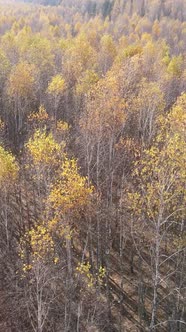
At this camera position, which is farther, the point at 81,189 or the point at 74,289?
the point at 74,289

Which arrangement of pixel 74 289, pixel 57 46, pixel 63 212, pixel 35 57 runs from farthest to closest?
pixel 57 46, pixel 35 57, pixel 74 289, pixel 63 212

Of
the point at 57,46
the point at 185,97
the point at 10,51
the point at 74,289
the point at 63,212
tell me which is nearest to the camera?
the point at 63,212

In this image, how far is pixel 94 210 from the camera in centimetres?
2803

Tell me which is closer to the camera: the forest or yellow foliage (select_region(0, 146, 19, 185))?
the forest

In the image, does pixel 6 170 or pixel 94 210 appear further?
pixel 94 210

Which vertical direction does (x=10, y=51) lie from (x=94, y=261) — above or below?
above

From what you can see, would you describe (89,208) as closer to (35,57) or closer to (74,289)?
(74,289)

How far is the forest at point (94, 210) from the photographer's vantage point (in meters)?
22.2

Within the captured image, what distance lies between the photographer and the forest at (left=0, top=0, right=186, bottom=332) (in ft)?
72.8

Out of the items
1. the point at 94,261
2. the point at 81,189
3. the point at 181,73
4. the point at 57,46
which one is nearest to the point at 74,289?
the point at 94,261

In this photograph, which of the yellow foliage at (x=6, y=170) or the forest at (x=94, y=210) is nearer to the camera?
the forest at (x=94, y=210)

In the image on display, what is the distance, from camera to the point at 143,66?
63.9m

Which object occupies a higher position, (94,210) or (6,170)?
(6,170)

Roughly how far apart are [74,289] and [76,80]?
129 feet
